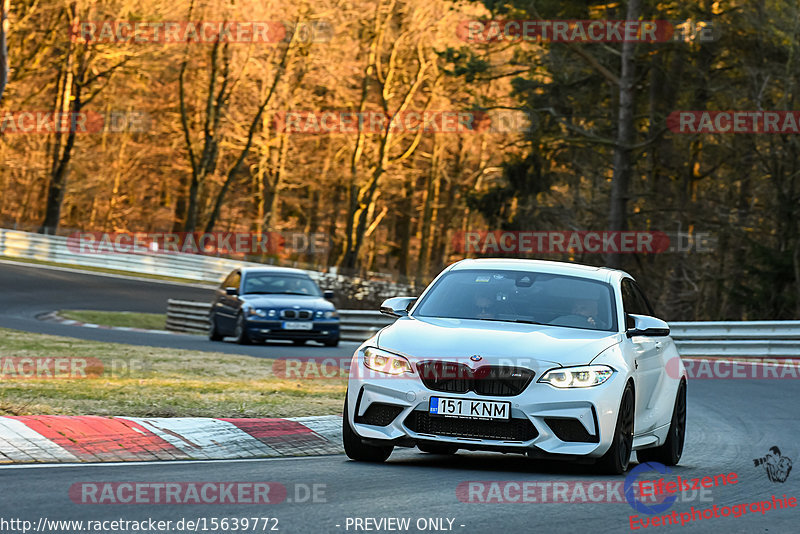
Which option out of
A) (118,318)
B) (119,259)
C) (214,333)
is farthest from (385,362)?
(119,259)

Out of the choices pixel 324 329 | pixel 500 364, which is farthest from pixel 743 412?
pixel 324 329

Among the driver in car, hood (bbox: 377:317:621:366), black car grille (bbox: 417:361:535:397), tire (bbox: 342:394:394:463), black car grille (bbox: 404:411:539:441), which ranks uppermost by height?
the driver in car

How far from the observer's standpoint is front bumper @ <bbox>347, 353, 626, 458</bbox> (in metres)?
8.25

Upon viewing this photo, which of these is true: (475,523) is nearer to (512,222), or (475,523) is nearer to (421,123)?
(512,222)

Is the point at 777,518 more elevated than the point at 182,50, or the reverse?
the point at 182,50

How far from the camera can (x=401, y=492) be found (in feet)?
24.6

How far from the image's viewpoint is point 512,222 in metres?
41.9

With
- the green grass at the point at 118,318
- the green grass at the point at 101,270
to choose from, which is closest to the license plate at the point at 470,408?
the green grass at the point at 118,318

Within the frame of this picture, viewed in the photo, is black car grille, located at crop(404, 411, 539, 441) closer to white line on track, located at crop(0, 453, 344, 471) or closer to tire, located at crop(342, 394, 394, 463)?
tire, located at crop(342, 394, 394, 463)

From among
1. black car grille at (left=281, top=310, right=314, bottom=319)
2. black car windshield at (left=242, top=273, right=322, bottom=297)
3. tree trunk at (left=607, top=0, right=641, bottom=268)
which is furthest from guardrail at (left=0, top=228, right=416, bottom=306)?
black car grille at (left=281, top=310, right=314, bottom=319)

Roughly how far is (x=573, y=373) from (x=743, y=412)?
732cm

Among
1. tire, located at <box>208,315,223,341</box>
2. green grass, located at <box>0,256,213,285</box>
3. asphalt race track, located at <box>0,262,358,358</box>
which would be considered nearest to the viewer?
asphalt race track, located at <box>0,262,358,358</box>

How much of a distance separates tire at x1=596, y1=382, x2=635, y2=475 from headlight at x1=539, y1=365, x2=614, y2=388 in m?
0.25

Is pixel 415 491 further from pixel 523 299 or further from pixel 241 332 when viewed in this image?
pixel 241 332
